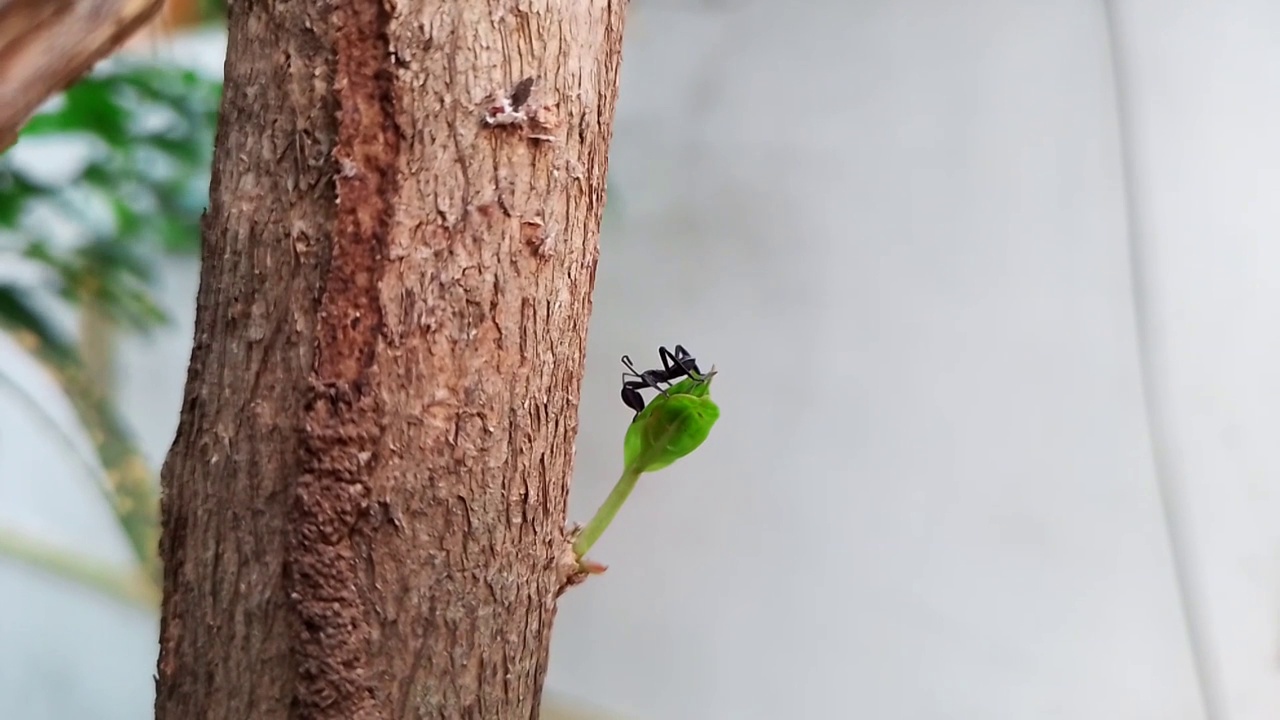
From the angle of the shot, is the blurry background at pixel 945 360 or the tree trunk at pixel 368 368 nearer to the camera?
the tree trunk at pixel 368 368

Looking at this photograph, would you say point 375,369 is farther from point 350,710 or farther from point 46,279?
point 46,279

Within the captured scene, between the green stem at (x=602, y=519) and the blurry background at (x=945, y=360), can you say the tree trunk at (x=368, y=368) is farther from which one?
the blurry background at (x=945, y=360)

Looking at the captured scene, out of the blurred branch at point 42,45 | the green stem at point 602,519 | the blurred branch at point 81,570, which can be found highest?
the blurred branch at point 42,45

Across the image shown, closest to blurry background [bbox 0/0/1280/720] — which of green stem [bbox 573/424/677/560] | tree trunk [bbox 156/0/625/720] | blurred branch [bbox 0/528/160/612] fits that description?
green stem [bbox 573/424/677/560]

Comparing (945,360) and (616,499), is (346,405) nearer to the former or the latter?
(616,499)

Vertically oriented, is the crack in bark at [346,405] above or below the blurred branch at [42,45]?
below

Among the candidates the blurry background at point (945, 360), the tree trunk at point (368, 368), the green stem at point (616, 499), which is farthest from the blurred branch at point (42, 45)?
the green stem at point (616, 499)

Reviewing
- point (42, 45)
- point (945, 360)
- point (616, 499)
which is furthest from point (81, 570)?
point (945, 360)
